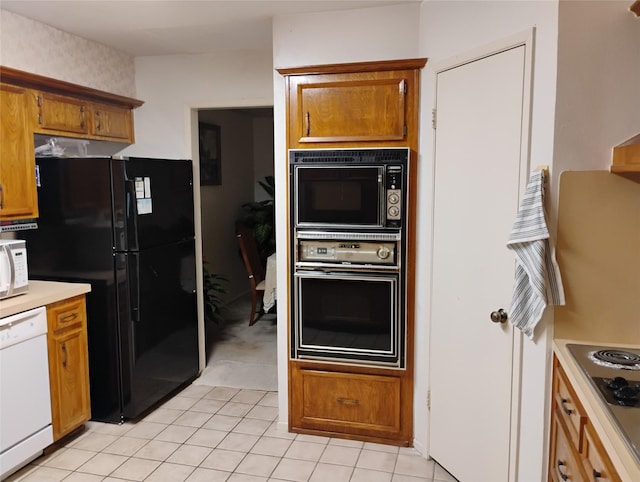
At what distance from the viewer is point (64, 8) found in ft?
9.16

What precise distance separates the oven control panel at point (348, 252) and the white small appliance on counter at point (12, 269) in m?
1.48

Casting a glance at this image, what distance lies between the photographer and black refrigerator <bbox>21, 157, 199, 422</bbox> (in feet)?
10.1

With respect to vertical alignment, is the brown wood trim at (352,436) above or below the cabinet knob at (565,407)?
below

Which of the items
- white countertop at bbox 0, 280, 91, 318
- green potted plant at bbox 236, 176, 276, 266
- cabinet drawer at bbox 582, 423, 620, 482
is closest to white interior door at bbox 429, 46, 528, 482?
cabinet drawer at bbox 582, 423, 620, 482

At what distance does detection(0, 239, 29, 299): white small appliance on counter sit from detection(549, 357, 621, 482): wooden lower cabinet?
2.58 metres

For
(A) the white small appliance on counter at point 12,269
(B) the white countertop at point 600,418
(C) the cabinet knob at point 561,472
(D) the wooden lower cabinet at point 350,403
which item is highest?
(A) the white small appliance on counter at point 12,269

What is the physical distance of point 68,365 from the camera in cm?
295

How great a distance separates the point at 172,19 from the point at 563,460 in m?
2.88

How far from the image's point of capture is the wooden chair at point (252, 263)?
17.1 ft

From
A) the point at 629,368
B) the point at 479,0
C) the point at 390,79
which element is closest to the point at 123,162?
the point at 390,79

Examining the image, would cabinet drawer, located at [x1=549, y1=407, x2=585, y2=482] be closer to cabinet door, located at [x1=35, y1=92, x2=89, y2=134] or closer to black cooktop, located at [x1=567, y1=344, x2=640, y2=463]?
black cooktop, located at [x1=567, y1=344, x2=640, y2=463]

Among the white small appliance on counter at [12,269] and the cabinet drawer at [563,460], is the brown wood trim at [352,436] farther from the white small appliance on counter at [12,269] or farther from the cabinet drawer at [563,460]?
the white small appliance on counter at [12,269]

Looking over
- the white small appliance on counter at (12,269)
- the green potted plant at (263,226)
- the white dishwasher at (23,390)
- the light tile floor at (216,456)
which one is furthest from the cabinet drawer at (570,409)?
the green potted plant at (263,226)

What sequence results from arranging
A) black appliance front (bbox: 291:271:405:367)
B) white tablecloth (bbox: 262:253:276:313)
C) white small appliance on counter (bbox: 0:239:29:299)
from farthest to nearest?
white tablecloth (bbox: 262:253:276:313) < black appliance front (bbox: 291:271:405:367) < white small appliance on counter (bbox: 0:239:29:299)
